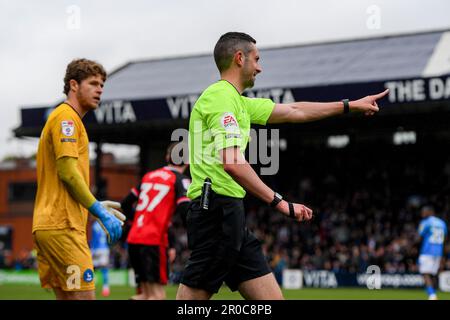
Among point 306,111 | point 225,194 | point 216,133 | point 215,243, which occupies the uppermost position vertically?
point 306,111

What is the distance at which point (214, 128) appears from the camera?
582cm

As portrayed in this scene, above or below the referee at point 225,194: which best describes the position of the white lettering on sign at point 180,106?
above

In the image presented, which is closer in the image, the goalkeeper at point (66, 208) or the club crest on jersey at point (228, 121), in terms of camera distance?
the club crest on jersey at point (228, 121)

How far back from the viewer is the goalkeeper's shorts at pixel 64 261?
612cm

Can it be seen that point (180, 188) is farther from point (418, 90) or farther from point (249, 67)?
point (418, 90)

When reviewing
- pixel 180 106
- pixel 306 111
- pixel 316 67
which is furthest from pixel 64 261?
pixel 316 67

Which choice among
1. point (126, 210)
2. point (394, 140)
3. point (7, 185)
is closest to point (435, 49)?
point (394, 140)

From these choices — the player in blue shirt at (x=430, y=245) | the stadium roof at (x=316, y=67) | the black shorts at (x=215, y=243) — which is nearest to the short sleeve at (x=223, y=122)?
the black shorts at (x=215, y=243)

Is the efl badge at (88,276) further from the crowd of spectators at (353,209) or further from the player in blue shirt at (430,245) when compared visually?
the crowd of spectators at (353,209)

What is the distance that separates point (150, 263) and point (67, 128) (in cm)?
464

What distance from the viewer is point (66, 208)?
619 cm

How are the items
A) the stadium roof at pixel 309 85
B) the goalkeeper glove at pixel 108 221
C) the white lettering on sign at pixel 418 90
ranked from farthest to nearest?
the stadium roof at pixel 309 85 → the white lettering on sign at pixel 418 90 → the goalkeeper glove at pixel 108 221

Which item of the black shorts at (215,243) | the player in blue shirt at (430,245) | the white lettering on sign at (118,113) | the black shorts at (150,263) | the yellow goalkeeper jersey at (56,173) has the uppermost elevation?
the white lettering on sign at (118,113)

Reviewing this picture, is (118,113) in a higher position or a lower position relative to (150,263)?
higher
